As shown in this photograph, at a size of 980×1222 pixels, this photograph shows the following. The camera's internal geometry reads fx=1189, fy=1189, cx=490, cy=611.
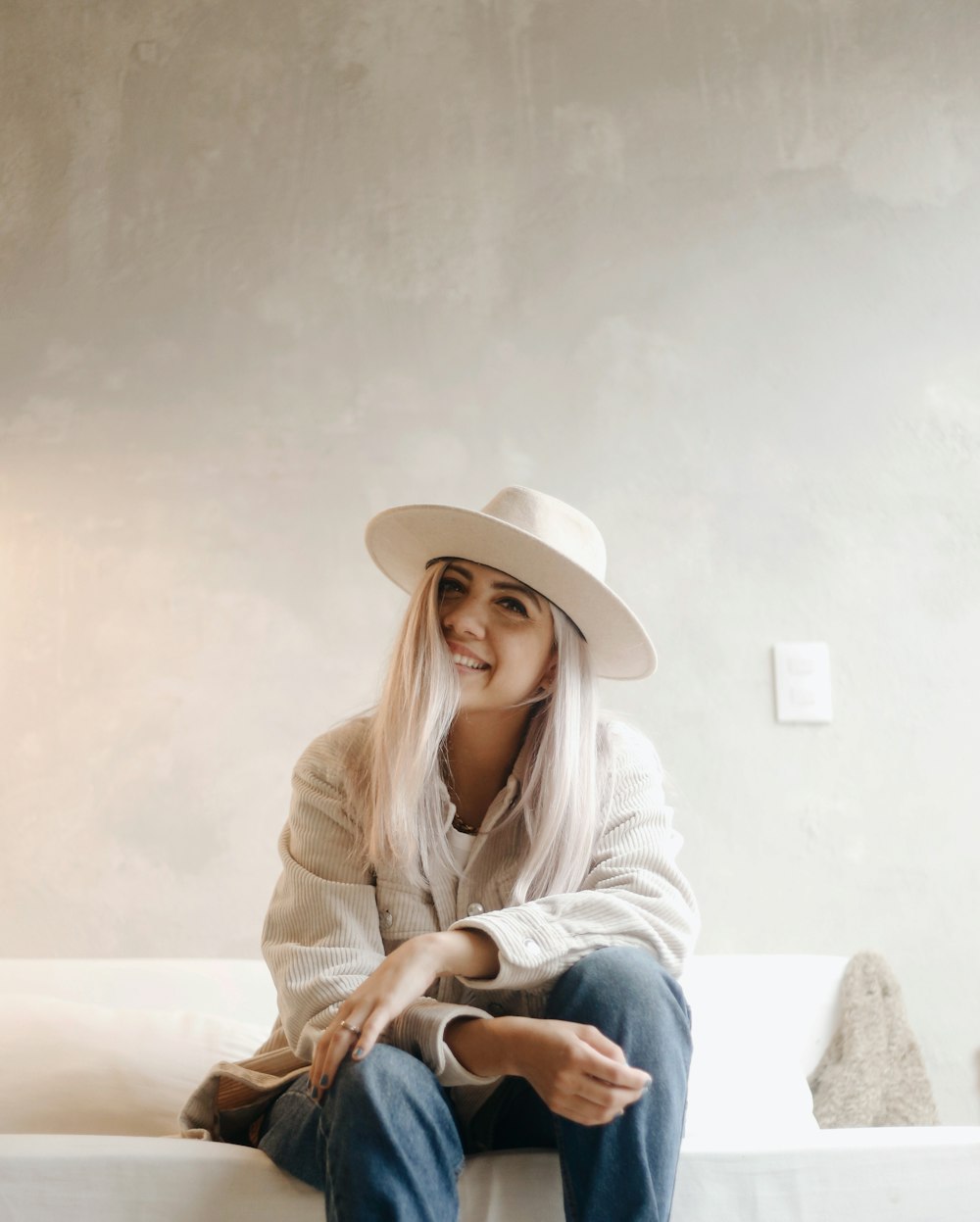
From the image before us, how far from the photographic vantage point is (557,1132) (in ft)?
3.38

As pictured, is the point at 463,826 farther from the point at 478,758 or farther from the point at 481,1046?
the point at 481,1046

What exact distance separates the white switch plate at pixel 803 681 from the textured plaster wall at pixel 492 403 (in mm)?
25

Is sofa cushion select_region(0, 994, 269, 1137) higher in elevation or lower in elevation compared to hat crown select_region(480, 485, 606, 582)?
lower

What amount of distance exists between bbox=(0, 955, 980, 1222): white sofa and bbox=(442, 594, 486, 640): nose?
56cm

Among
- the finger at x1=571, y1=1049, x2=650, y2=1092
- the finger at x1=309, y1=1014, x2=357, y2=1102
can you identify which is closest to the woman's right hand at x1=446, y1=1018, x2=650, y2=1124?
the finger at x1=571, y1=1049, x2=650, y2=1092

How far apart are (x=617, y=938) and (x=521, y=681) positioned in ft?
1.15

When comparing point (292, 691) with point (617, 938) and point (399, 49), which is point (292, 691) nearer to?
point (617, 938)

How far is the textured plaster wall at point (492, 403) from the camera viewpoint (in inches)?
78.0

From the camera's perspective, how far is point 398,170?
218cm

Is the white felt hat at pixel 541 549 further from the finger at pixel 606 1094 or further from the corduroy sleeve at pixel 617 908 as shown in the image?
the finger at pixel 606 1094

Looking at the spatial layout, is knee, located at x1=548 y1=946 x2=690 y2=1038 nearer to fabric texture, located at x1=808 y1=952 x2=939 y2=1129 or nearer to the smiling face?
the smiling face

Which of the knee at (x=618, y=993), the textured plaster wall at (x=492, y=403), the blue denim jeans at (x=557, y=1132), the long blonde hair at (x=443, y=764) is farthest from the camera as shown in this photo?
the textured plaster wall at (x=492, y=403)

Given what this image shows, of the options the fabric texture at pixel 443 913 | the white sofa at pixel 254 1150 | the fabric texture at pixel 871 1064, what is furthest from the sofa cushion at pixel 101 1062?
the fabric texture at pixel 871 1064

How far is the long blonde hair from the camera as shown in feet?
4.19
